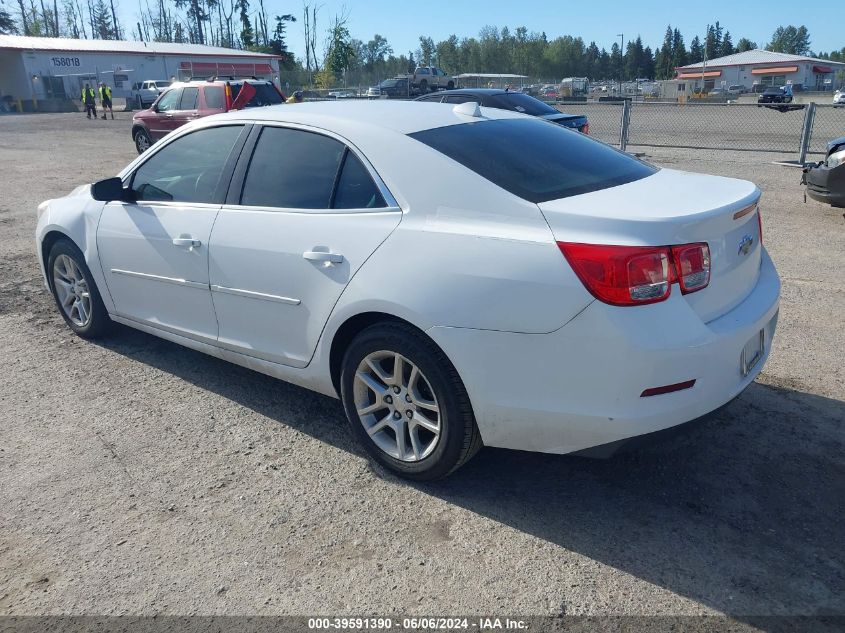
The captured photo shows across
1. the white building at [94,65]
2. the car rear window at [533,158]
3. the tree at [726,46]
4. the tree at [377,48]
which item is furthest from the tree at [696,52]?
the car rear window at [533,158]

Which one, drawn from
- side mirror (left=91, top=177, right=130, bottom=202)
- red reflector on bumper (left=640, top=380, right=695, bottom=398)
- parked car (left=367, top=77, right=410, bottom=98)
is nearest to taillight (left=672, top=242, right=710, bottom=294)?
red reflector on bumper (left=640, top=380, right=695, bottom=398)

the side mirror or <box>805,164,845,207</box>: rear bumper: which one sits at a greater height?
the side mirror

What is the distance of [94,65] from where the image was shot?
55.4 m

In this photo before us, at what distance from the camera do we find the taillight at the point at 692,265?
265 centimetres

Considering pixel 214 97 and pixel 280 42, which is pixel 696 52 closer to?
pixel 280 42

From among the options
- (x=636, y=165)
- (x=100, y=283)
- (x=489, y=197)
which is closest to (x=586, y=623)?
(x=489, y=197)

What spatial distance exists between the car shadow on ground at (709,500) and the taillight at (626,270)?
0.62 m

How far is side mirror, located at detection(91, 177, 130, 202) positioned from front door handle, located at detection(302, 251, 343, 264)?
67.8 inches

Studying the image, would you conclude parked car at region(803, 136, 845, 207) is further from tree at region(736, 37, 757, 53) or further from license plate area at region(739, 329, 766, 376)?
tree at region(736, 37, 757, 53)

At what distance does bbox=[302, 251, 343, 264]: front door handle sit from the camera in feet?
10.5

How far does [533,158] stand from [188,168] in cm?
208

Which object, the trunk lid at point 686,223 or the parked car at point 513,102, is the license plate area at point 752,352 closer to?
the trunk lid at point 686,223

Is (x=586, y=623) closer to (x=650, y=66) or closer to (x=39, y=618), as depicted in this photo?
(x=39, y=618)

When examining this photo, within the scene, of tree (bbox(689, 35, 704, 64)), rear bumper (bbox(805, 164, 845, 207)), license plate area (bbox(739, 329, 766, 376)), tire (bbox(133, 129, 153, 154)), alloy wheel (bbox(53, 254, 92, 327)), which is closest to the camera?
license plate area (bbox(739, 329, 766, 376))
